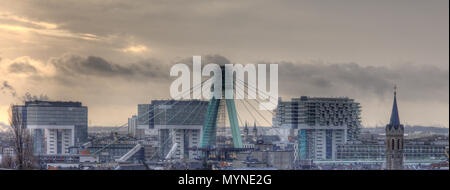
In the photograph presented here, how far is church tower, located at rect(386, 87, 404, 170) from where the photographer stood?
26469mm

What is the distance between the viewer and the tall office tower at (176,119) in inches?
1439

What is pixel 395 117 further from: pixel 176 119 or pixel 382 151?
pixel 176 119

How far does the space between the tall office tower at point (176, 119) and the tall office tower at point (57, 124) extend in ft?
9.81

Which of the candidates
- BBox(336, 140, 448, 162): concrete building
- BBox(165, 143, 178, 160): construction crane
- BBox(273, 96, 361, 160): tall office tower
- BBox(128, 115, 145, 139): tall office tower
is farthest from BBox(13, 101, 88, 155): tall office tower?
BBox(336, 140, 448, 162): concrete building

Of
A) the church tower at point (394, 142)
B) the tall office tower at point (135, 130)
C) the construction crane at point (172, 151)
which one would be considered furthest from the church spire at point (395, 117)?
the tall office tower at point (135, 130)

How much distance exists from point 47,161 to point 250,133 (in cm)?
1715

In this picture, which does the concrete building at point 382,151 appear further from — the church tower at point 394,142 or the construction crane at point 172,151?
the construction crane at point 172,151

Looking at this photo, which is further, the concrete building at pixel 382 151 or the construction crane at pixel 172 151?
the concrete building at pixel 382 151

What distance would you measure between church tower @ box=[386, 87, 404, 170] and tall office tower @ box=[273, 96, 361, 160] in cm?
984

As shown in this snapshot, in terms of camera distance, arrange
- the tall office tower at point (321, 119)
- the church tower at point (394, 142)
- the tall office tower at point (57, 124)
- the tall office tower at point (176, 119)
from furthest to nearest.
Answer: the tall office tower at point (57, 124) → the tall office tower at point (321, 119) → the tall office tower at point (176, 119) → the church tower at point (394, 142)

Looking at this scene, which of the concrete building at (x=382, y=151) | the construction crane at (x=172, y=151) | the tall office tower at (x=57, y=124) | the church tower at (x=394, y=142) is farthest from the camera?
the tall office tower at (x=57, y=124)
